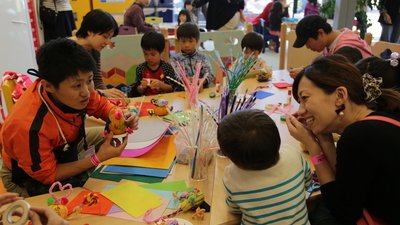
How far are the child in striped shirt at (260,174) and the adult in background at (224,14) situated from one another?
4177 mm

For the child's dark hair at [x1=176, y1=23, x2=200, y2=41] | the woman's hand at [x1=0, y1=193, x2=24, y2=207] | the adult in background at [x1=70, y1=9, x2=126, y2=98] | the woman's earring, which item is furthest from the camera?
the child's dark hair at [x1=176, y1=23, x2=200, y2=41]

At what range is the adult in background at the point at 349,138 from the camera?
95 centimetres

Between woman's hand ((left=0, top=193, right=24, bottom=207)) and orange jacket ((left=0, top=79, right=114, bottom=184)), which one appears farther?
orange jacket ((left=0, top=79, right=114, bottom=184))

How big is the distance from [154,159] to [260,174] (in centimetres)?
54

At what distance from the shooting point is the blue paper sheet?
1224mm

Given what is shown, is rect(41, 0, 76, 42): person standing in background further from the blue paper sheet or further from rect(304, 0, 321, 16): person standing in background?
rect(304, 0, 321, 16): person standing in background

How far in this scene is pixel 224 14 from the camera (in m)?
4.84

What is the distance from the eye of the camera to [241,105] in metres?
1.32

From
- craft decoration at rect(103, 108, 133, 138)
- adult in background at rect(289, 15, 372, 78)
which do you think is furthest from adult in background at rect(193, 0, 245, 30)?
craft decoration at rect(103, 108, 133, 138)

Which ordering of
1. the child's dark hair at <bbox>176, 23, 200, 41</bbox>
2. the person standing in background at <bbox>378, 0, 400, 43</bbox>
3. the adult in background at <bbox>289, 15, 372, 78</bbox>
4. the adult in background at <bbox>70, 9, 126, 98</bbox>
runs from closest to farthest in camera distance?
the adult in background at <bbox>70, 9, 126, 98</bbox>, the adult in background at <bbox>289, 15, 372, 78</bbox>, the child's dark hair at <bbox>176, 23, 200, 41</bbox>, the person standing in background at <bbox>378, 0, 400, 43</bbox>

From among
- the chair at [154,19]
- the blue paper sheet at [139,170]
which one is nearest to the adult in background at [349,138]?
the blue paper sheet at [139,170]

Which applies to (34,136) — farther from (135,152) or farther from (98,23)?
(98,23)

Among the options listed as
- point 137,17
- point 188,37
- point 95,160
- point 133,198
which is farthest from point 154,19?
point 133,198

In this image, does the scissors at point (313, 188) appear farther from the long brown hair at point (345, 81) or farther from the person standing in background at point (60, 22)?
the person standing in background at point (60, 22)
